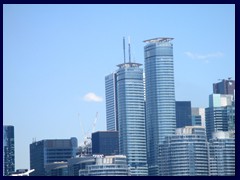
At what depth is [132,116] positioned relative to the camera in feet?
128

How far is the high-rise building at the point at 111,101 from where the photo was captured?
131 feet

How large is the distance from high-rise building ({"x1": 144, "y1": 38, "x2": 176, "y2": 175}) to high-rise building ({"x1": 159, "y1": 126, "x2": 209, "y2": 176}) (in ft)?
1.88

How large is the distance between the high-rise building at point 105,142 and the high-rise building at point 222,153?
20.2ft

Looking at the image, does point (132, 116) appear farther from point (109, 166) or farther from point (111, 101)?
point (109, 166)

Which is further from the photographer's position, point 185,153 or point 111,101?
point 111,101

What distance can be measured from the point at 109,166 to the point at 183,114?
21.8 ft

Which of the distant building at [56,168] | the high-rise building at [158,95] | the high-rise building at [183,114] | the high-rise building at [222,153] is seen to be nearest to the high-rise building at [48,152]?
the distant building at [56,168]

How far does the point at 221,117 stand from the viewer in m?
41.0

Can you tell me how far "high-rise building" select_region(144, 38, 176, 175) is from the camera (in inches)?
1495

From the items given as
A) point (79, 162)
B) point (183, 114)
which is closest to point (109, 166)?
point (79, 162)

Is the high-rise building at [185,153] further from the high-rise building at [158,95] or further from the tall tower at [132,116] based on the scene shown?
the tall tower at [132,116]

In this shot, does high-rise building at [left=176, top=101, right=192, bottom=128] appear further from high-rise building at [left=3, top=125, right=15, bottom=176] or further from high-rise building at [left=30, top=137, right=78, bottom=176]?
high-rise building at [left=3, top=125, right=15, bottom=176]
